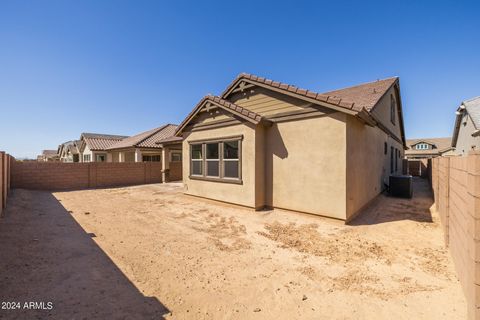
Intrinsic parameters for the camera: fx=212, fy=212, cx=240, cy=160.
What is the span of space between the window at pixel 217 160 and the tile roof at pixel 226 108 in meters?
0.96

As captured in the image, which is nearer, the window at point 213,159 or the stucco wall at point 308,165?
the stucco wall at point 308,165

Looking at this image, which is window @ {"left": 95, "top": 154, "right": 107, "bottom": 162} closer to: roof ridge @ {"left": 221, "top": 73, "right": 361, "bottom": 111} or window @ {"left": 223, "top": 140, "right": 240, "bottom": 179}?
roof ridge @ {"left": 221, "top": 73, "right": 361, "bottom": 111}

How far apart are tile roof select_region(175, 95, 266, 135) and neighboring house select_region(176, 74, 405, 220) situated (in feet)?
0.12

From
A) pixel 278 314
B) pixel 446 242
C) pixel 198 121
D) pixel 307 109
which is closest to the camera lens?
pixel 278 314

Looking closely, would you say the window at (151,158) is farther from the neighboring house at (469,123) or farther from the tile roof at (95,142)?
the neighboring house at (469,123)

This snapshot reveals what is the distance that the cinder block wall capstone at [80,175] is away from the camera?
12594 millimetres

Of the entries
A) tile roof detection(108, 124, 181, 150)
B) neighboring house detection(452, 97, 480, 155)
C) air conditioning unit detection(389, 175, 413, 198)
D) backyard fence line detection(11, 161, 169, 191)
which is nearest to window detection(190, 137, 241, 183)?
backyard fence line detection(11, 161, 169, 191)

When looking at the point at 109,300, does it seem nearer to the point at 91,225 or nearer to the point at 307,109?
the point at 91,225

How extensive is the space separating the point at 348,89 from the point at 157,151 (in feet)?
53.7

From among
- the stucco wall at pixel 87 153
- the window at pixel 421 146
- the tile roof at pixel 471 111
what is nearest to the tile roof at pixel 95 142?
the stucco wall at pixel 87 153

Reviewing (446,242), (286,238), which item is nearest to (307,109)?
(286,238)

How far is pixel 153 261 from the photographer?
165 inches

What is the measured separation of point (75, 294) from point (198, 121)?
310 inches

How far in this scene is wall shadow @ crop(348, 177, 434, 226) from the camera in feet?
22.1
